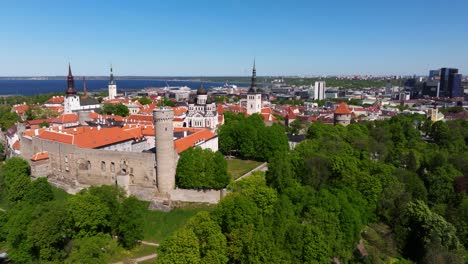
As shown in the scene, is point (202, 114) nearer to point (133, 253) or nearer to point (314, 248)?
point (133, 253)

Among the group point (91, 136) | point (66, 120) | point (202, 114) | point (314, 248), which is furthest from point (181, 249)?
point (66, 120)

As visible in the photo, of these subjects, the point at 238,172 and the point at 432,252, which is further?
the point at 238,172

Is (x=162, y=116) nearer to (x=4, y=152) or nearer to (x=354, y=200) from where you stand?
(x=354, y=200)

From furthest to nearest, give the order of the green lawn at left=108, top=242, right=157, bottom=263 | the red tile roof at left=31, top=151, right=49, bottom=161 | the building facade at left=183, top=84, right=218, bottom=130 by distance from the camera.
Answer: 1. the building facade at left=183, top=84, right=218, bottom=130
2. the red tile roof at left=31, top=151, right=49, bottom=161
3. the green lawn at left=108, top=242, right=157, bottom=263

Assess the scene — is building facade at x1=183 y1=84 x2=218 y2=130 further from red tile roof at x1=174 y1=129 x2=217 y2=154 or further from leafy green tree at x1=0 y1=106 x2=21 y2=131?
leafy green tree at x1=0 y1=106 x2=21 y2=131

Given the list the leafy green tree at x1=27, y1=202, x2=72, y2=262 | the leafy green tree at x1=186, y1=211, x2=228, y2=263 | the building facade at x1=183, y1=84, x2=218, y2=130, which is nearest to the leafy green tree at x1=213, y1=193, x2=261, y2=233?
the leafy green tree at x1=186, y1=211, x2=228, y2=263

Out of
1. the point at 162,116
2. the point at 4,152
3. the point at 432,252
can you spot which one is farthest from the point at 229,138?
the point at 4,152

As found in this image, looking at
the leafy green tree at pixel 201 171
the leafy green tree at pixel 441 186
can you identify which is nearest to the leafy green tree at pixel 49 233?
the leafy green tree at pixel 201 171
